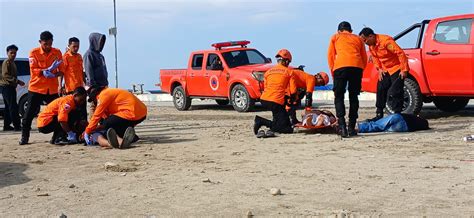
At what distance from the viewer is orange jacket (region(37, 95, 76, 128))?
31.3ft

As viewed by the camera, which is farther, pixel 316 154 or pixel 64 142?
pixel 64 142

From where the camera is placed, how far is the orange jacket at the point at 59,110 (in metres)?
9.55

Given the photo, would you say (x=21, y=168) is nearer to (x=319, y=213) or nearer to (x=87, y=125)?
(x=87, y=125)

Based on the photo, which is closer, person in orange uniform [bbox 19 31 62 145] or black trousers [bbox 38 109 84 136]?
black trousers [bbox 38 109 84 136]

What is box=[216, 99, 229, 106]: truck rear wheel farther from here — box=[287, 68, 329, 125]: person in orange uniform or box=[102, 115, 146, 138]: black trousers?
box=[102, 115, 146, 138]: black trousers

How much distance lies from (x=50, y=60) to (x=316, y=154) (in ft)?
15.2

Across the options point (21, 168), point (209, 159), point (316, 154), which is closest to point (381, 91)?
point (316, 154)

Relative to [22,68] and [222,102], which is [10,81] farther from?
[222,102]

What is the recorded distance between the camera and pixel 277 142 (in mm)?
9328

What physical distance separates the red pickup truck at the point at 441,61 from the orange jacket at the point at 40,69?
603 cm

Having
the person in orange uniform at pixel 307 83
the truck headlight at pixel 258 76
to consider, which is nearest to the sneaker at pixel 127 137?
the person in orange uniform at pixel 307 83

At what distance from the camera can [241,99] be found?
17.3 metres

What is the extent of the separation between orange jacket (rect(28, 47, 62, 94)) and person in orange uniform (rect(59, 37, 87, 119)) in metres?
0.18

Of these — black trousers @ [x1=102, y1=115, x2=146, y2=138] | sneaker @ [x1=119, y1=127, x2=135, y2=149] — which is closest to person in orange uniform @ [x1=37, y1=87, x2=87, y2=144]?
black trousers @ [x1=102, y1=115, x2=146, y2=138]
